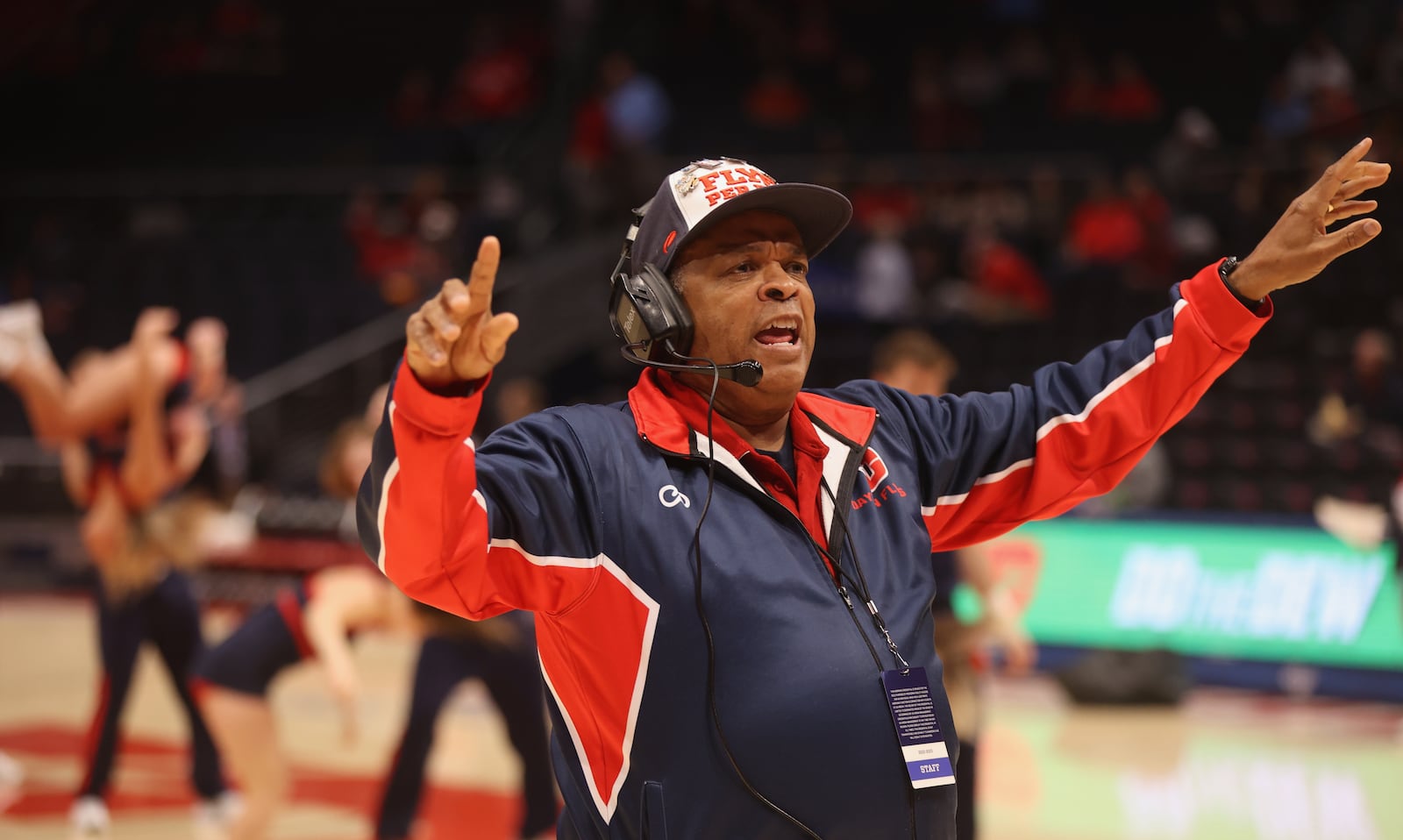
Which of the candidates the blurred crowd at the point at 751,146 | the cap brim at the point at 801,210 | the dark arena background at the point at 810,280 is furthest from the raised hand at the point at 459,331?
the blurred crowd at the point at 751,146

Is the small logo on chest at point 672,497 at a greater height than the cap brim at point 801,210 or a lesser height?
lesser

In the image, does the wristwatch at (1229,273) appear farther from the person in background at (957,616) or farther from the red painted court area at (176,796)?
the red painted court area at (176,796)

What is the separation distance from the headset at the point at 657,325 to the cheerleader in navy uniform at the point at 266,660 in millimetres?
3300

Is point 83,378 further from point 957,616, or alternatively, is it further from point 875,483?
point 875,483

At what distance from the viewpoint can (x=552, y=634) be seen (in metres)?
2.51

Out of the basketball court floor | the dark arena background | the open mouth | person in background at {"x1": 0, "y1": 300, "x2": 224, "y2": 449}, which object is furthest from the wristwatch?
person in background at {"x1": 0, "y1": 300, "x2": 224, "y2": 449}

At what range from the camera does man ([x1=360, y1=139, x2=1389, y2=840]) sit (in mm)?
2234

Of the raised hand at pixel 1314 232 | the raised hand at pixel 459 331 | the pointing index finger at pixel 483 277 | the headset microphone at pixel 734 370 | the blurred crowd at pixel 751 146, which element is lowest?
the headset microphone at pixel 734 370

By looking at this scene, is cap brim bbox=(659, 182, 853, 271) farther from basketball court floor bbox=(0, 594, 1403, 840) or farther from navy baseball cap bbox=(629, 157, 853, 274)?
basketball court floor bbox=(0, 594, 1403, 840)

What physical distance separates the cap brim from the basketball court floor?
4.81 m

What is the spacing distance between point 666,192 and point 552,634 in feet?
2.61

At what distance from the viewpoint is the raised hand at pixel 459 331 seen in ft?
6.84

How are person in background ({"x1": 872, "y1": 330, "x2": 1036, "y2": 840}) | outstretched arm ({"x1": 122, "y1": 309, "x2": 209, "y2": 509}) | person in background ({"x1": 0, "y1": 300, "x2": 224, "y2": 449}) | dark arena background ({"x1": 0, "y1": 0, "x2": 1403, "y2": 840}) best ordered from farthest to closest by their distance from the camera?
dark arena background ({"x1": 0, "y1": 0, "x2": 1403, "y2": 840}) < outstretched arm ({"x1": 122, "y1": 309, "x2": 209, "y2": 509}) < person in background ({"x1": 0, "y1": 300, "x2": 224, "y2": 449}) < person in background ({"x1": 872, "y1": 330, "x2": 1036, "y2": 840})

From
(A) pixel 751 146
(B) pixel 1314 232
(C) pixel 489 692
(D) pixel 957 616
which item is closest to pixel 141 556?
(C) pixel 489 692
